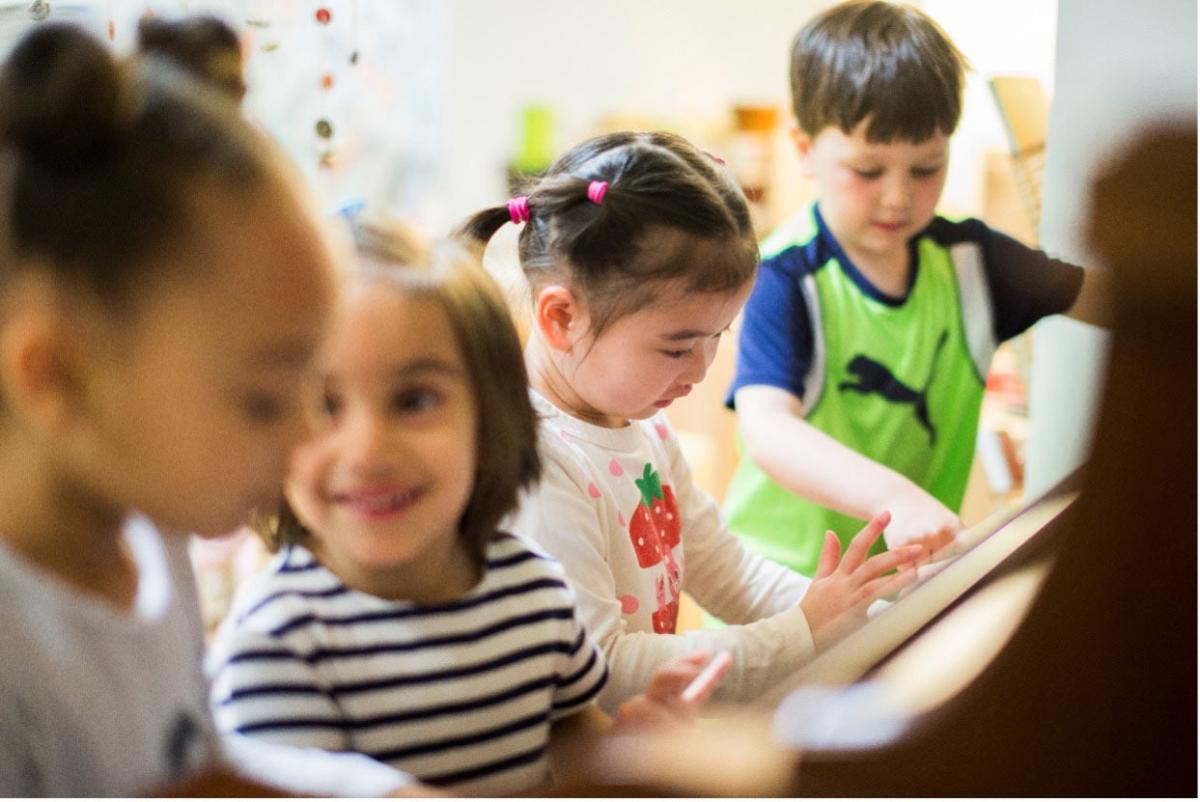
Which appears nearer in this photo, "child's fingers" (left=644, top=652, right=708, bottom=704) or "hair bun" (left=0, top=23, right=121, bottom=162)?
"hair bun" (left=0, top=23, right=121, bottom=162)

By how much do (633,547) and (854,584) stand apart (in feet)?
0.39

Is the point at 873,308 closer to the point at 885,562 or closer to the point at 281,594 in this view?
the point at 885,562

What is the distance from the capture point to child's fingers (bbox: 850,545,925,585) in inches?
24.3

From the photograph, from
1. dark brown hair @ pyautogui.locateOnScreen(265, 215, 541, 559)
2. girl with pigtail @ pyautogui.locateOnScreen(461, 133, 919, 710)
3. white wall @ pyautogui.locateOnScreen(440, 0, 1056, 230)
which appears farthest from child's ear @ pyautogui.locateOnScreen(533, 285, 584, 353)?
white wall @ pyautogui.locateOnScreen(440, 0, 1056, 230)

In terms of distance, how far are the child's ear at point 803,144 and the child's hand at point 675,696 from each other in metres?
0.38

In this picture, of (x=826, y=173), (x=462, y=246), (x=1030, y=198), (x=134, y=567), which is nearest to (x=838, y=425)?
(x=826, y=173)

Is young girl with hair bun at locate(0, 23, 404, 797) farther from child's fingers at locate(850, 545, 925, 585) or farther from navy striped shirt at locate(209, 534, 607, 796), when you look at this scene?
child's fingers at locate(850, 545, 925, 585)

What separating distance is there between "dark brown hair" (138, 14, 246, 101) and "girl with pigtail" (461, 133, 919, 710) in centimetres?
20

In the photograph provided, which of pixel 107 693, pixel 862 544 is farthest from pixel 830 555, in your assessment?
pixel 107 693

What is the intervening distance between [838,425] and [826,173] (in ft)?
0.54

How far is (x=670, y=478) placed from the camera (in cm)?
67

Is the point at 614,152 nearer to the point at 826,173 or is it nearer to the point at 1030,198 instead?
the point at 826,173

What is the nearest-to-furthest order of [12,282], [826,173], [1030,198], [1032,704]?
[12,282]
[1032,704]
[826,173]
[1030,198]

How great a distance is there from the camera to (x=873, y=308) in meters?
0.79
